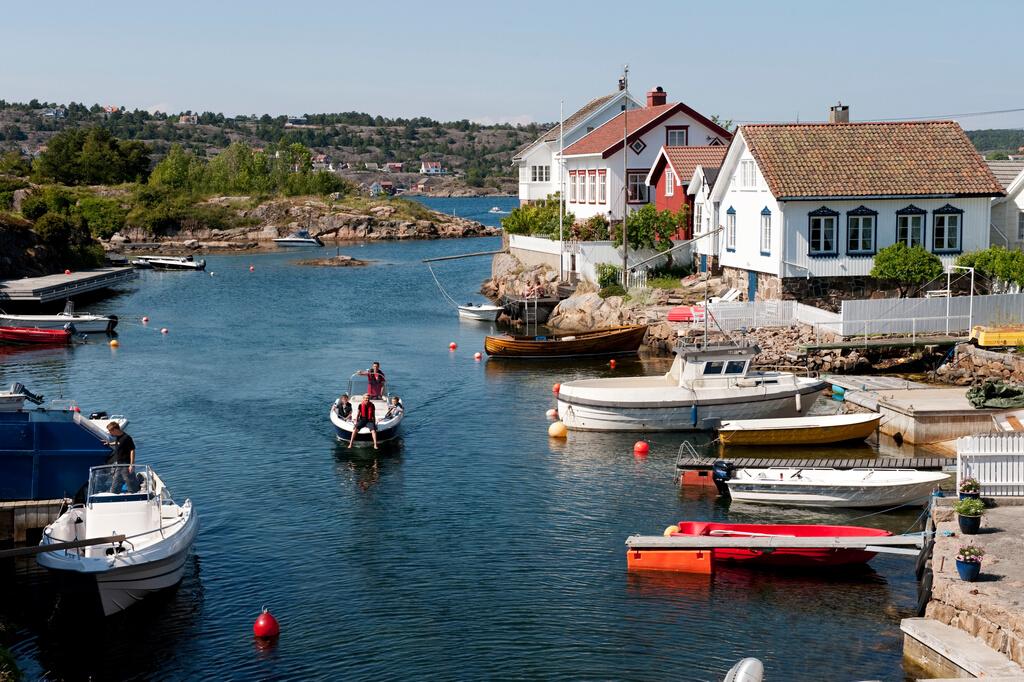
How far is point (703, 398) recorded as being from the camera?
3650cm

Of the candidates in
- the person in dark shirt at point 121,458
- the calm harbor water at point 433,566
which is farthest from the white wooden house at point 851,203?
the person in dark shirt at point 121,458

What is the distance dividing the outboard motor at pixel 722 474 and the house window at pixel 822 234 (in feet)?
67.4

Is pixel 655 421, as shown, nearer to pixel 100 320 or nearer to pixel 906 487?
pixel 906 487

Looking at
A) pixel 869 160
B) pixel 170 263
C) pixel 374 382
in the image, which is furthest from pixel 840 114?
pixel 170 263

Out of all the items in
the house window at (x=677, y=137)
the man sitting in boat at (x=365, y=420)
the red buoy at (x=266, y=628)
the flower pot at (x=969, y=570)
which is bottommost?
the red buoy at (x=266, y=628)

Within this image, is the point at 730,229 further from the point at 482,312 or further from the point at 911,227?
the point at 482,312

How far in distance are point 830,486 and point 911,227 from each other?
77.0ft

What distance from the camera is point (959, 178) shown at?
160 feet

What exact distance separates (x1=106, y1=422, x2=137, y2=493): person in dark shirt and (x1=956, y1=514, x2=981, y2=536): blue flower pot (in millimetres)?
16875

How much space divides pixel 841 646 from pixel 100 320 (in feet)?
159

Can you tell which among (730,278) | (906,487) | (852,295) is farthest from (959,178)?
(906,487)

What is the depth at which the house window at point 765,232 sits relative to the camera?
4938 centimetres

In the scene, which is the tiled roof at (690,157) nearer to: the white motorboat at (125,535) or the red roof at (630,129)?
the red roof at (630,129)

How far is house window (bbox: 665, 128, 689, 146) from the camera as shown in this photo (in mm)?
68625
